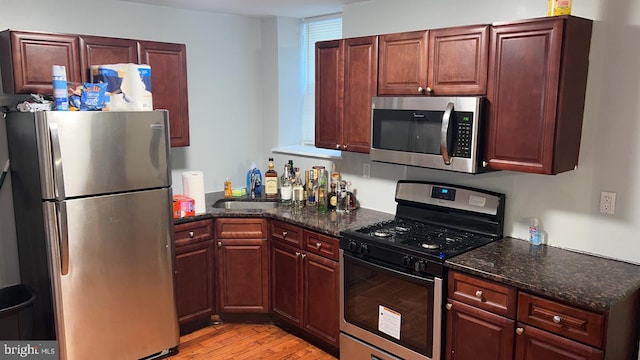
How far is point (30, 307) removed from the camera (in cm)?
286

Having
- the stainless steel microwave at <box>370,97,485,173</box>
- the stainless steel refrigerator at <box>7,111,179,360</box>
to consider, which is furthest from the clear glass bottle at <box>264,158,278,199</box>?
the stainless steel microwave at <box>370,97,485,173</box>

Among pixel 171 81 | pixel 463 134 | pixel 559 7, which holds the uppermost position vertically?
pixel 559 7

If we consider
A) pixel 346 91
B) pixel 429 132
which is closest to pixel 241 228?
pixel 346 91

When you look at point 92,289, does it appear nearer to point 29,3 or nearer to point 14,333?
point 14,333

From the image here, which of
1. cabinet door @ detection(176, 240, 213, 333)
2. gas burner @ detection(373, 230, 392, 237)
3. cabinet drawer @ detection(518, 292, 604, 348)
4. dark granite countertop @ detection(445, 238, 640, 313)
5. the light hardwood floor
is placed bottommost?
the light hardwood floor

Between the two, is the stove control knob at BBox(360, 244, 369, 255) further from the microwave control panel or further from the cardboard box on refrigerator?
the cardboard box on refrigerator

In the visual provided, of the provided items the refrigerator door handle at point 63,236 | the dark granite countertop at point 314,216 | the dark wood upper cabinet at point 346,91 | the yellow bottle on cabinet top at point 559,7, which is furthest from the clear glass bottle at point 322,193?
the yellow bottle on cabinet top at point 559,7

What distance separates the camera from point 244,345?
3.38m

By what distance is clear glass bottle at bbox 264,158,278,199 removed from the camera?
3930 millimetres

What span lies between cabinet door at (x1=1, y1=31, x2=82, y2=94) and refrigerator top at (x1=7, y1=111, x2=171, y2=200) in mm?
207

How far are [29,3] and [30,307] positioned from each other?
1888mm

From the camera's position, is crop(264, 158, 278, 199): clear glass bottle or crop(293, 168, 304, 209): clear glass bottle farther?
crop(264, 158, 278, 199): clear glass bottle

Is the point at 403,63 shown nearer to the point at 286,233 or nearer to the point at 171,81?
the point at 286,233

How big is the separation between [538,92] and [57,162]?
2.48 metres
